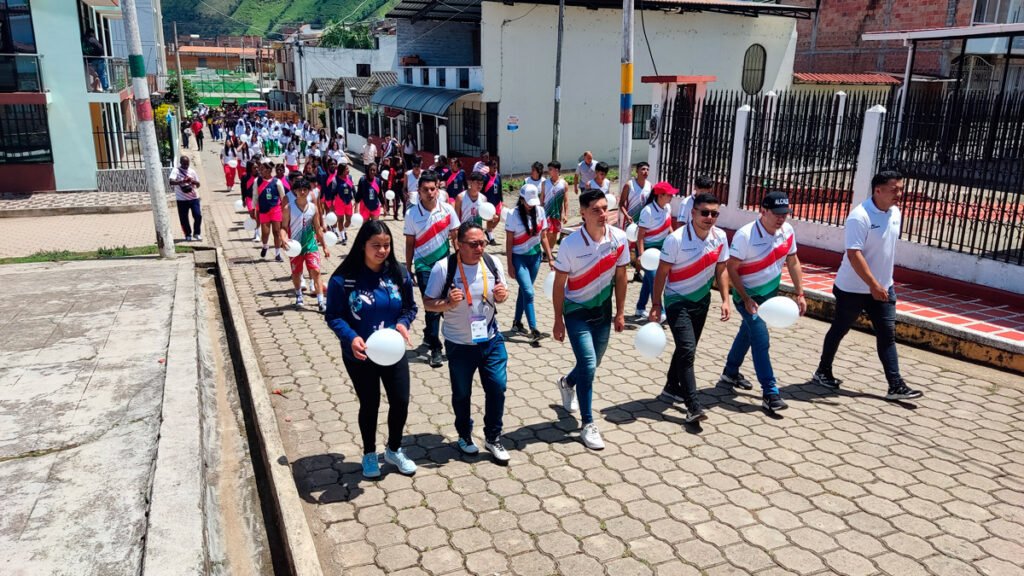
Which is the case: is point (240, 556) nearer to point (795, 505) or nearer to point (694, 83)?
point (795, 505)

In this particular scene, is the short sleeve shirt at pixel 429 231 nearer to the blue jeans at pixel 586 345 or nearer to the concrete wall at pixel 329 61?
the blue jeans at pixel 586 345

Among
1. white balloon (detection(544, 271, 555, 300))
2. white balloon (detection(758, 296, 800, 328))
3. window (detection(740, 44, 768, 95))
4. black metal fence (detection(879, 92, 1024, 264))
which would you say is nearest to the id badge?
white balloon (detection(544, 271, 555, 300))

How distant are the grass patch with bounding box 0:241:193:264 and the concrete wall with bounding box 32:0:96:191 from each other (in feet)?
24.9

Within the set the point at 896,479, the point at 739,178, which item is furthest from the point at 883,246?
the point at 739,178

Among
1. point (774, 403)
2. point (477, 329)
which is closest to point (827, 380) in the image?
point (774, 403)

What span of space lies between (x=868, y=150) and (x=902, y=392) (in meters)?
4.69

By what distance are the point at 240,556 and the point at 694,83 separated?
10.7m

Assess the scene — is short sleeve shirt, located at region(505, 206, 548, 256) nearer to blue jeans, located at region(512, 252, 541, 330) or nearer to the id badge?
blue jeans, located at region(512, 252, 541, 330)

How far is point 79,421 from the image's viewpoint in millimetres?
5562

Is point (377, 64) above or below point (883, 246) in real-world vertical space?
above

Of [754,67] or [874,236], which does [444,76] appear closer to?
[754,67]

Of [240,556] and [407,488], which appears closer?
[240,556]

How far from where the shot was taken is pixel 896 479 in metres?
4.68

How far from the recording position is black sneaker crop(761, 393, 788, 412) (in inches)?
223
